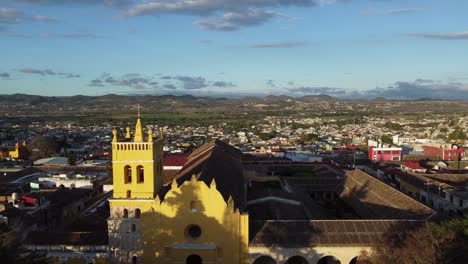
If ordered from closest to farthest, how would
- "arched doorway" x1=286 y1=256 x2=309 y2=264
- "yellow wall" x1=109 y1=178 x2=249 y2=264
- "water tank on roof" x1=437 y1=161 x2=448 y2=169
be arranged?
"yellow wall" x1=109 y1=178 x2=249 y2=264, "arched doorway" x1=286 y1=256 x2=309 y2=264, "water tank on roof" x1=437 y1=161 x2=448 y2=169

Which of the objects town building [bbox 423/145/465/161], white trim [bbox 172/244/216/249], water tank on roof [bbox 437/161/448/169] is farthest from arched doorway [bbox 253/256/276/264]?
town building [bbox 423/145/465/161]

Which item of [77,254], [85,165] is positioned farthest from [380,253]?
[85,165]

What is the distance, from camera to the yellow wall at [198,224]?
22.1m

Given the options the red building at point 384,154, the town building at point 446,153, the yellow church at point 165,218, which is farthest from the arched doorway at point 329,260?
the town building at point 446,153

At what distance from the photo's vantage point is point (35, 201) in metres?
34.2

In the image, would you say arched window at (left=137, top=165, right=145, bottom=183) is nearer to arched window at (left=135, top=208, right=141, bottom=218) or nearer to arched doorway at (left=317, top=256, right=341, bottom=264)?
arched window at (left=135, top=208, right=141, bottom=218)

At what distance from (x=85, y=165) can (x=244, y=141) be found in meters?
48.7

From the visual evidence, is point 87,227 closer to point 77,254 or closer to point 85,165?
point 77,254

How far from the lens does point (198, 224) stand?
22250 millimetres

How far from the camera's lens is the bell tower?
75.7 ft

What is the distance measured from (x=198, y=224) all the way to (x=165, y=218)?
158 centimetres

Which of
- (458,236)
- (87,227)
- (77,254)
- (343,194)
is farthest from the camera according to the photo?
(343,194)

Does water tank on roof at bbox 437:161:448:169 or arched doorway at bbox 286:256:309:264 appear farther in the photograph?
water tank on roof at bbox 437:161:448:169

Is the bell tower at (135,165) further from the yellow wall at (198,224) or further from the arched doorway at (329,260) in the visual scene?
the arched doorway at (329,260)
